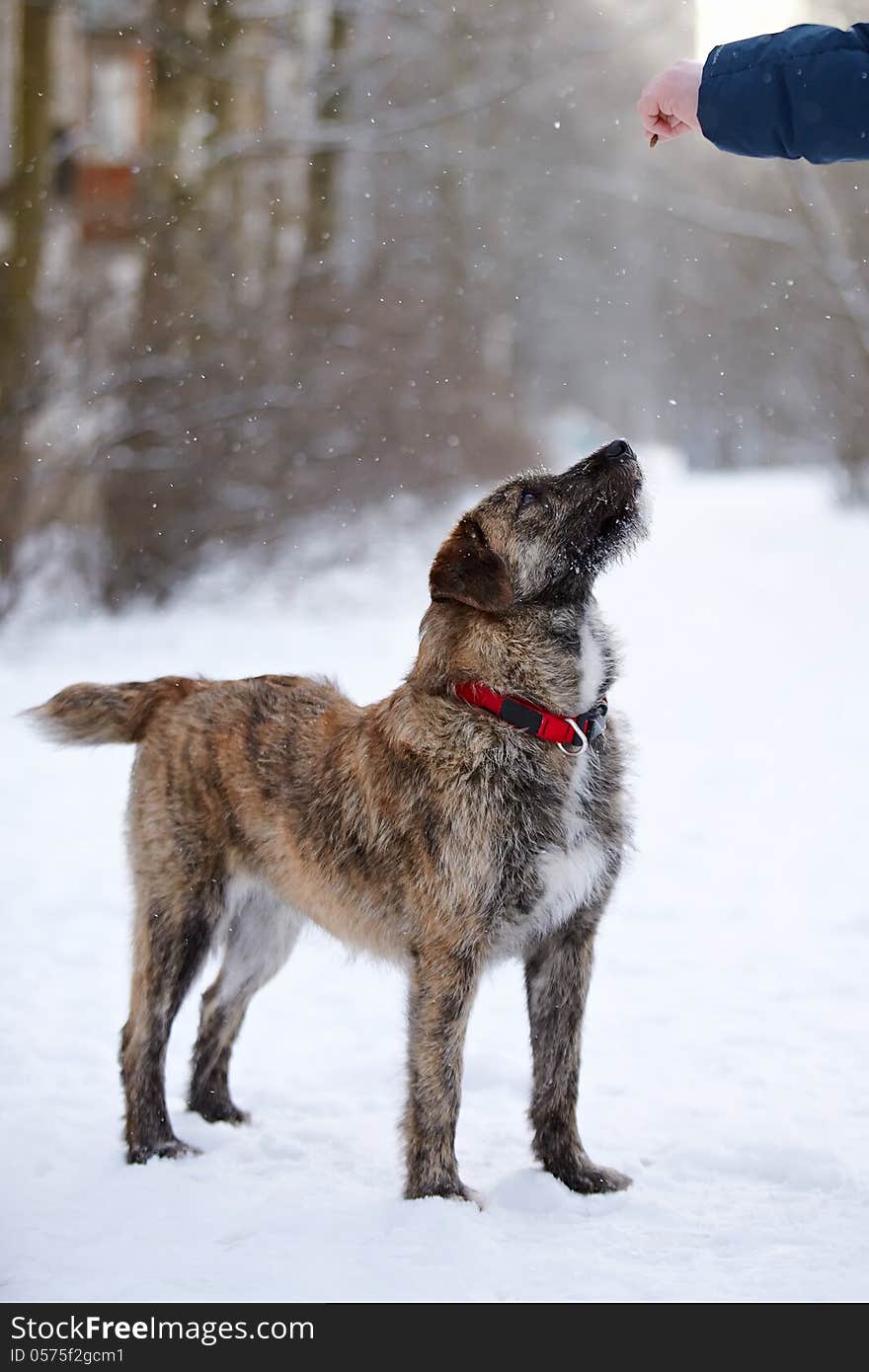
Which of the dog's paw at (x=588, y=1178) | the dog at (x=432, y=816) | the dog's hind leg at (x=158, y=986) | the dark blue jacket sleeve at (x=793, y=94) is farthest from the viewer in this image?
the dog's hind leg at (x=158, y=986)

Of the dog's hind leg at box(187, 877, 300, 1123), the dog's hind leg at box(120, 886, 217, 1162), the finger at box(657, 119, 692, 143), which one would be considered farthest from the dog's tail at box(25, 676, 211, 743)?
the finger at box(657, 119, 692, 143)

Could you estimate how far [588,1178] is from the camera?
147 inches

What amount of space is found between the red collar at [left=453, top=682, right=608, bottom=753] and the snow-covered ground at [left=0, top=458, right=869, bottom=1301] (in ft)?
2.47

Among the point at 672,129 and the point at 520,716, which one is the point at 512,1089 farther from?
the point at 672,129

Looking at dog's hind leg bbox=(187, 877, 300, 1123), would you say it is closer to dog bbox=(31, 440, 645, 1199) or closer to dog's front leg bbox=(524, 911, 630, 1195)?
dog bbox=(31, 440, 645, 1199)

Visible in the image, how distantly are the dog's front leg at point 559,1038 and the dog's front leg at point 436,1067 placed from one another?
1.06ft

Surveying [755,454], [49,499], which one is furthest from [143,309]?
[755,454]

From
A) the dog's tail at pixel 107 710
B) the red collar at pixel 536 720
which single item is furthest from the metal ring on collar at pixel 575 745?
the dog's tail at pixel 107 710

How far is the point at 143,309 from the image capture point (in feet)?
40.4

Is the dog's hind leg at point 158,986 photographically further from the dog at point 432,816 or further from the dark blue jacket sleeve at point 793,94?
the dark blue jacket sleeve at point 793,94

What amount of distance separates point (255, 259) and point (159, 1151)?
40.8 feet

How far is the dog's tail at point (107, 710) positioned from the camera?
4238 mm

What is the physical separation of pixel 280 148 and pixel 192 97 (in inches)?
62.4

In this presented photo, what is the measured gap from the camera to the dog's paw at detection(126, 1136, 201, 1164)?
12.9 feet
